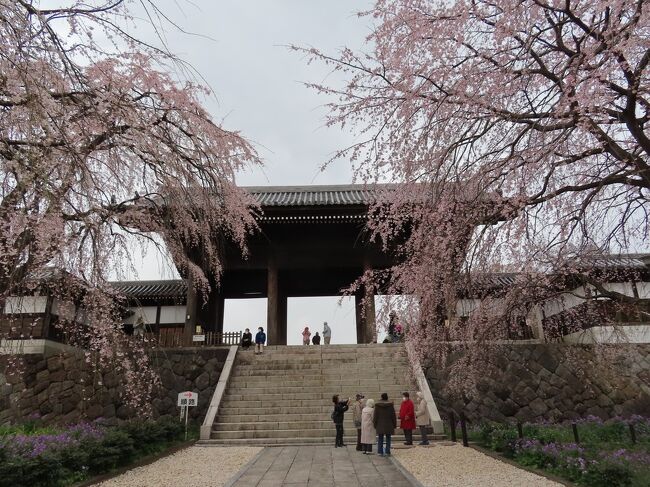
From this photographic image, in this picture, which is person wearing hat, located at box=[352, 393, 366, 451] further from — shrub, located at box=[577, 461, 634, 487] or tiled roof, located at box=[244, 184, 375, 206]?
tiled roof, located at box=[244, 184, 375, 206]

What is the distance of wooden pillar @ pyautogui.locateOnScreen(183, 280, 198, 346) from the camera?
1647 cm

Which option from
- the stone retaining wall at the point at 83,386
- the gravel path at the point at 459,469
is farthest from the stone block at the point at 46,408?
the gravel path at the point at 459,469

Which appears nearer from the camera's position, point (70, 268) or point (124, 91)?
point (124, 91)

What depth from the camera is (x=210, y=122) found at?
516 cm

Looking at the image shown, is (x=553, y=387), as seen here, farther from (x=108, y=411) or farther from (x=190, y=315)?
(x=108, y=411)

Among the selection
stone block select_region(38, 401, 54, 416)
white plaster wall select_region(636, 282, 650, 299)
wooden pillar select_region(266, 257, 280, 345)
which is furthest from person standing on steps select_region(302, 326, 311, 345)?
white plaster wall select_region(636, 282, 650, 299)

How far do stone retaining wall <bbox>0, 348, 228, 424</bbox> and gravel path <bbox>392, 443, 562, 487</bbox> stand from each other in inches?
315

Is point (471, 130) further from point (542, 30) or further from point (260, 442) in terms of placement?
point (260, 442)

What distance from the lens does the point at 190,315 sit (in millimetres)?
16734

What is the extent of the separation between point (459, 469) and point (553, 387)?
8.73 m

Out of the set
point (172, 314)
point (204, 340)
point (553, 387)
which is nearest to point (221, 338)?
point (204, 340)

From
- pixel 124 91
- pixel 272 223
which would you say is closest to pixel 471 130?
pixel 124 91

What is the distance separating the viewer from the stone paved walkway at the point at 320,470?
6.79 metres

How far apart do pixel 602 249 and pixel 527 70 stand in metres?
3.67
